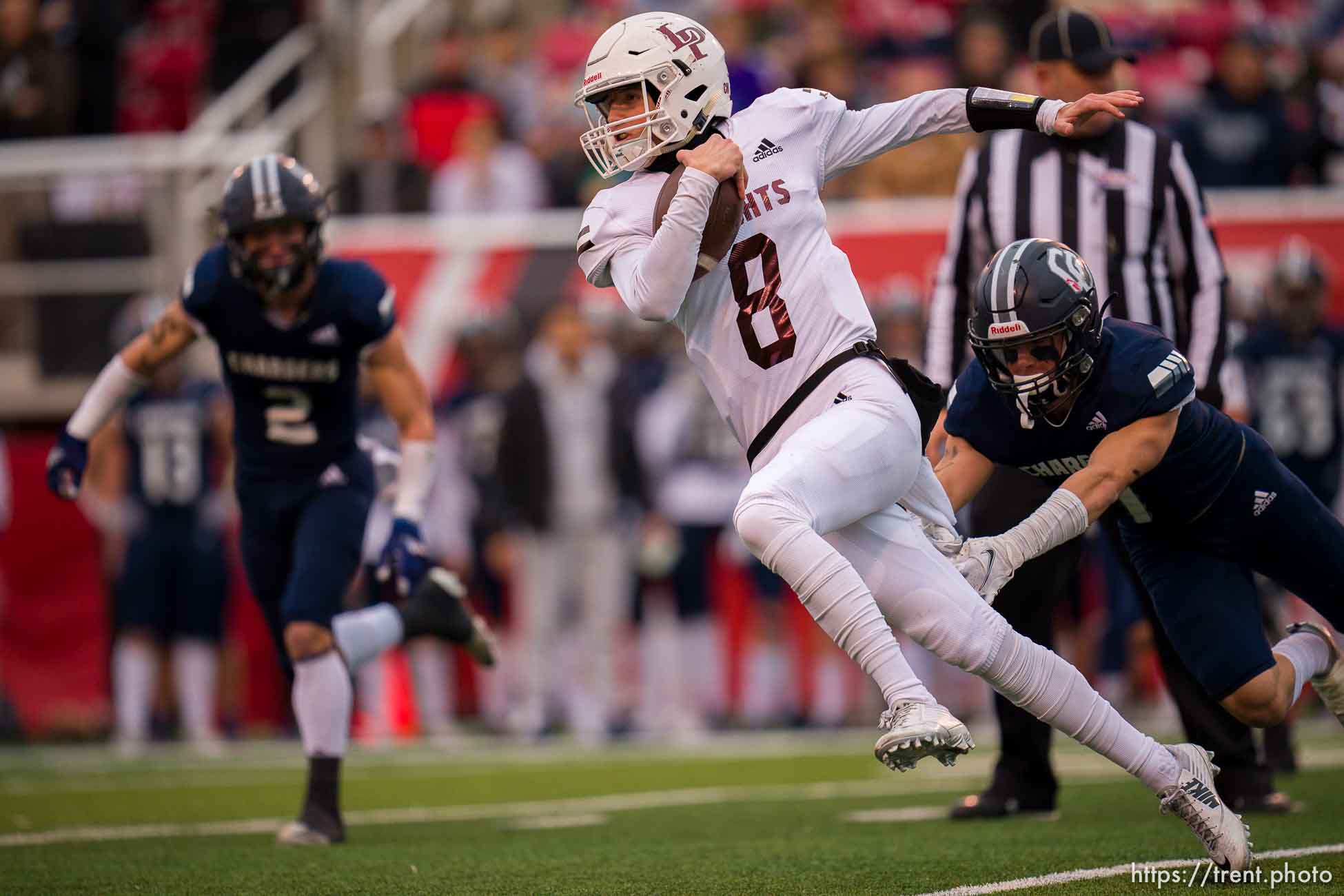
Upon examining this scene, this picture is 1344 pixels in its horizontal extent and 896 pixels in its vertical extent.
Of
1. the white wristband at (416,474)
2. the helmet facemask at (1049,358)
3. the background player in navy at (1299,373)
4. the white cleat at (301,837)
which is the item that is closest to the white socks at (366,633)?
the white wristband at (416,474)

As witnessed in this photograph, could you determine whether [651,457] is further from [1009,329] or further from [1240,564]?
[1009,329]

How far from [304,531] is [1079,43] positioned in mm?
2586

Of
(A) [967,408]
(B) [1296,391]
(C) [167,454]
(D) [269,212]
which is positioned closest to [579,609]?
(C) [167,454]

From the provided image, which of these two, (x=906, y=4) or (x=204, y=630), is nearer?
(x=204, y=630)

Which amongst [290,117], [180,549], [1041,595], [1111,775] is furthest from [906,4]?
[1041,595]

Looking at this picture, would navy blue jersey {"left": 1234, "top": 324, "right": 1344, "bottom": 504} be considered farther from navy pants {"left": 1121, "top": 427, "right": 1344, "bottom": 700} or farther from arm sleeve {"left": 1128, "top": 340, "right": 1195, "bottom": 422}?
arm sleeve {"left": 1128, "top": 340, "right": 1195, "bottom": 422}

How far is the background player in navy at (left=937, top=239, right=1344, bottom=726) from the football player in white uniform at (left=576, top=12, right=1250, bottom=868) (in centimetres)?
20

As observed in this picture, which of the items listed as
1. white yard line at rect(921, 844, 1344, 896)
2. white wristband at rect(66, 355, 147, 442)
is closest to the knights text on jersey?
white yard line at rect(921, 844, 1344, 896)

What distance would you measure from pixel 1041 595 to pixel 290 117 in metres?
8.20

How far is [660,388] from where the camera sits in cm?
959

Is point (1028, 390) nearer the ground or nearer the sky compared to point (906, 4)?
nearer the ground

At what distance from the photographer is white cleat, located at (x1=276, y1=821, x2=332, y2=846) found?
5.14 meters

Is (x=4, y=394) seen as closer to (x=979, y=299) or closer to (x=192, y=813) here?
(x=192, y=813)

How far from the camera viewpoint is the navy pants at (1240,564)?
4438mm
